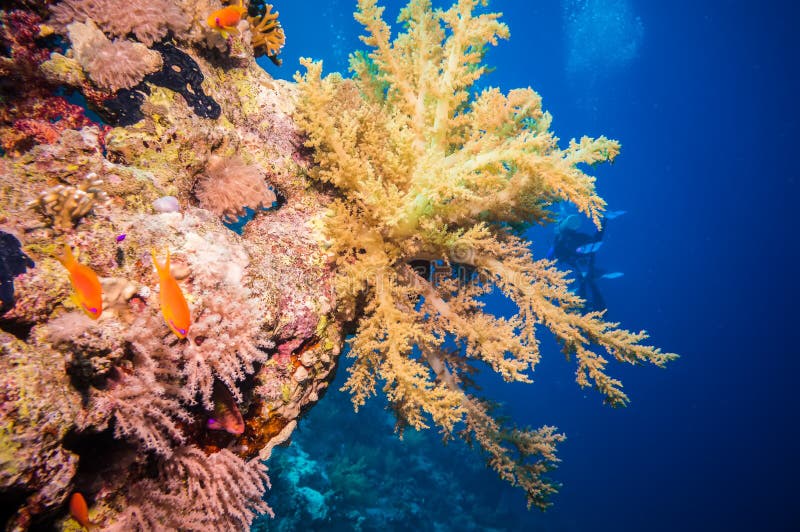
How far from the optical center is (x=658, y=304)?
248 feet

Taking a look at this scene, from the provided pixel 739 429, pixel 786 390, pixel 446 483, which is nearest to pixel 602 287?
pixel 786 390

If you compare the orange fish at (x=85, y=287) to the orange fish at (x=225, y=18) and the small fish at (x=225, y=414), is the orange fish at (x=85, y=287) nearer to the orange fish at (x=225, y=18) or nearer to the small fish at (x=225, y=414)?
the small fish at (x=225, y=414)

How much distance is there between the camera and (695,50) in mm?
51719

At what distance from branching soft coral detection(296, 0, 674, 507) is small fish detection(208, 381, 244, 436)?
922 millimetres

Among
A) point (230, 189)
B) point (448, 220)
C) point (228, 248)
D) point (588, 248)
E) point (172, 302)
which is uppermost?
point (588, 248)

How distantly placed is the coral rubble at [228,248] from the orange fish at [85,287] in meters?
0.02

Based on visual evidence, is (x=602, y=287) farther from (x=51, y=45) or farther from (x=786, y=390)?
Result: (x=51, y=45)

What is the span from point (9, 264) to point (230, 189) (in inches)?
55.5

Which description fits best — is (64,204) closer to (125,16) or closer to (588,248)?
(125,16)

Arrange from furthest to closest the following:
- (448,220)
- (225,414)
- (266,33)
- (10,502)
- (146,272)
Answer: (266,33)
(448,220)
(225,414)
(146,272)
(10,502)

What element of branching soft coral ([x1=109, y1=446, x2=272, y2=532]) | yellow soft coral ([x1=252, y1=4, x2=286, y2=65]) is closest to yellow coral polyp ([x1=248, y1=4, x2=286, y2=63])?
yellow soft coral ([x1=252, y1=4, x2=286, y2=65])

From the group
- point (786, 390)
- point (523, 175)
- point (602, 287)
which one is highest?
point (602, 287)

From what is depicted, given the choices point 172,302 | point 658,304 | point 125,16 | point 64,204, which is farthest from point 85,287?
point 658,304

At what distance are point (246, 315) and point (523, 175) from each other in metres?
2.41
